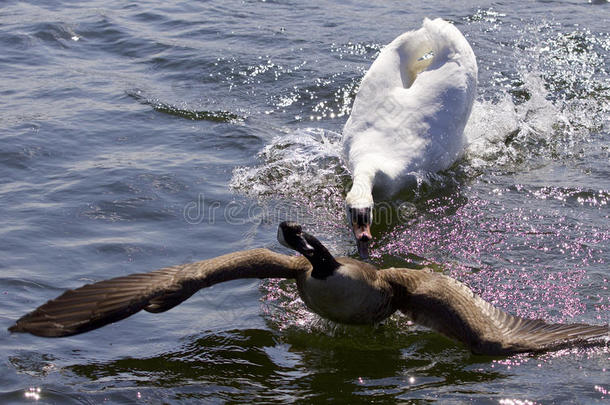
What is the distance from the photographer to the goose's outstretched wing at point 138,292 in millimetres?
5934

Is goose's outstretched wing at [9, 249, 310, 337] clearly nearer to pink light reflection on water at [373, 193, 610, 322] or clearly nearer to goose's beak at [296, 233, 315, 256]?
goose's beak at [296, 233, 315, 256]

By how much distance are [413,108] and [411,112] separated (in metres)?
0.06

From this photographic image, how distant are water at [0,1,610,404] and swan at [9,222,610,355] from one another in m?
0.23

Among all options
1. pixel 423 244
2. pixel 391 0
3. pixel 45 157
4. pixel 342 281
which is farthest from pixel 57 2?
pixel 342 281

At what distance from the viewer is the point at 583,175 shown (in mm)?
9508

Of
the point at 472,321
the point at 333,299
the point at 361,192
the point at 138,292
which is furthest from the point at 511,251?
the point at 138,292

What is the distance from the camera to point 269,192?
9312 millimetres

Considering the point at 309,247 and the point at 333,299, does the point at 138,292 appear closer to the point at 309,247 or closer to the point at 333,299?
the point at 309,247

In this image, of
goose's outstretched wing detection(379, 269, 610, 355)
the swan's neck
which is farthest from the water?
the swan's neck

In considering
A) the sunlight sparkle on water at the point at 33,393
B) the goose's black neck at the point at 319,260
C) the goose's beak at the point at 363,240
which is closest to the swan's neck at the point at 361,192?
the goose's beak at the point at 363,240

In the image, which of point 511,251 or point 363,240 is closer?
point 363,240

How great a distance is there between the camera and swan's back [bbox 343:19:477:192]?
8.91m

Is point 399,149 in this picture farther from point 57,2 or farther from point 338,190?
point 57,2

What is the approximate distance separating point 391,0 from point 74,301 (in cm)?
1130
